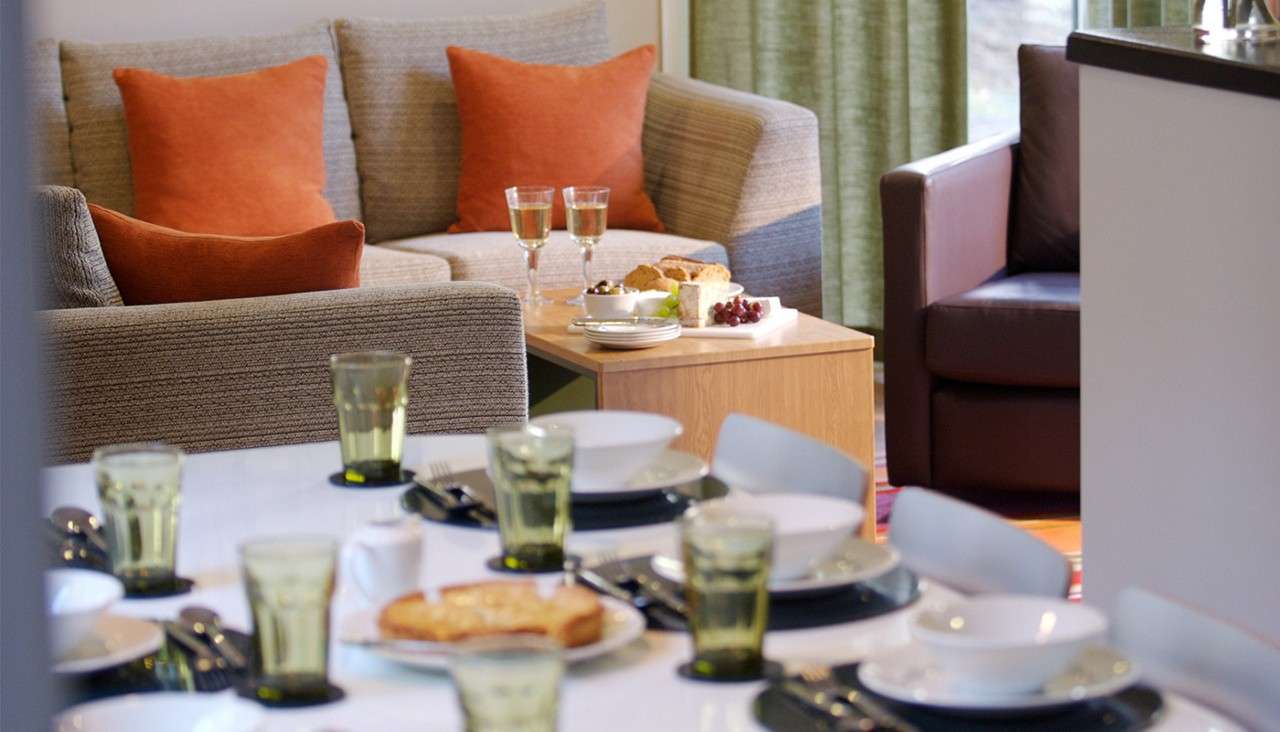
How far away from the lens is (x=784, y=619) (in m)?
1.00

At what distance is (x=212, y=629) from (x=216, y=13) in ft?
12.9

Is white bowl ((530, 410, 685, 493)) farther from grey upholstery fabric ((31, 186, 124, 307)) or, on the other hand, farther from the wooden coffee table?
the wooden coffee table

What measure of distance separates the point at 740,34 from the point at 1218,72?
3.16 metres

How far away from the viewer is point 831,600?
103 cm

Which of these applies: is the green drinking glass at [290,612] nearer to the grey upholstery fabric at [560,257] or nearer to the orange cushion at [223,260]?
the orange cushion at [223,260]

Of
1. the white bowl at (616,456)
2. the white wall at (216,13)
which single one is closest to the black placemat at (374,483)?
the white bowl at (616,456)

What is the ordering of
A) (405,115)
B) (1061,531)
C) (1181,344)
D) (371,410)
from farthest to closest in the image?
1. (405,115)
2. (1061,531)
3. (1181,344)
4. (371,410)

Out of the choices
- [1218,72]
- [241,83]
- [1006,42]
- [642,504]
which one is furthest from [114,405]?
[1006,42]

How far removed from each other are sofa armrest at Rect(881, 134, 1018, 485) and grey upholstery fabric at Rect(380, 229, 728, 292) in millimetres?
687

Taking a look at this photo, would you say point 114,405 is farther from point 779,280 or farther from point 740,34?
point 740,34

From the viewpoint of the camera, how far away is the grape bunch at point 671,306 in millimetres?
3062

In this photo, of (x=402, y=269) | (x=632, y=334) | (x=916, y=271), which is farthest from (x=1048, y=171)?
(x=402, y=269)

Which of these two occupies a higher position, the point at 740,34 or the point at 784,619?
the point at 740,34

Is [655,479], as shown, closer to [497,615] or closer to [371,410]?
[371,410]
